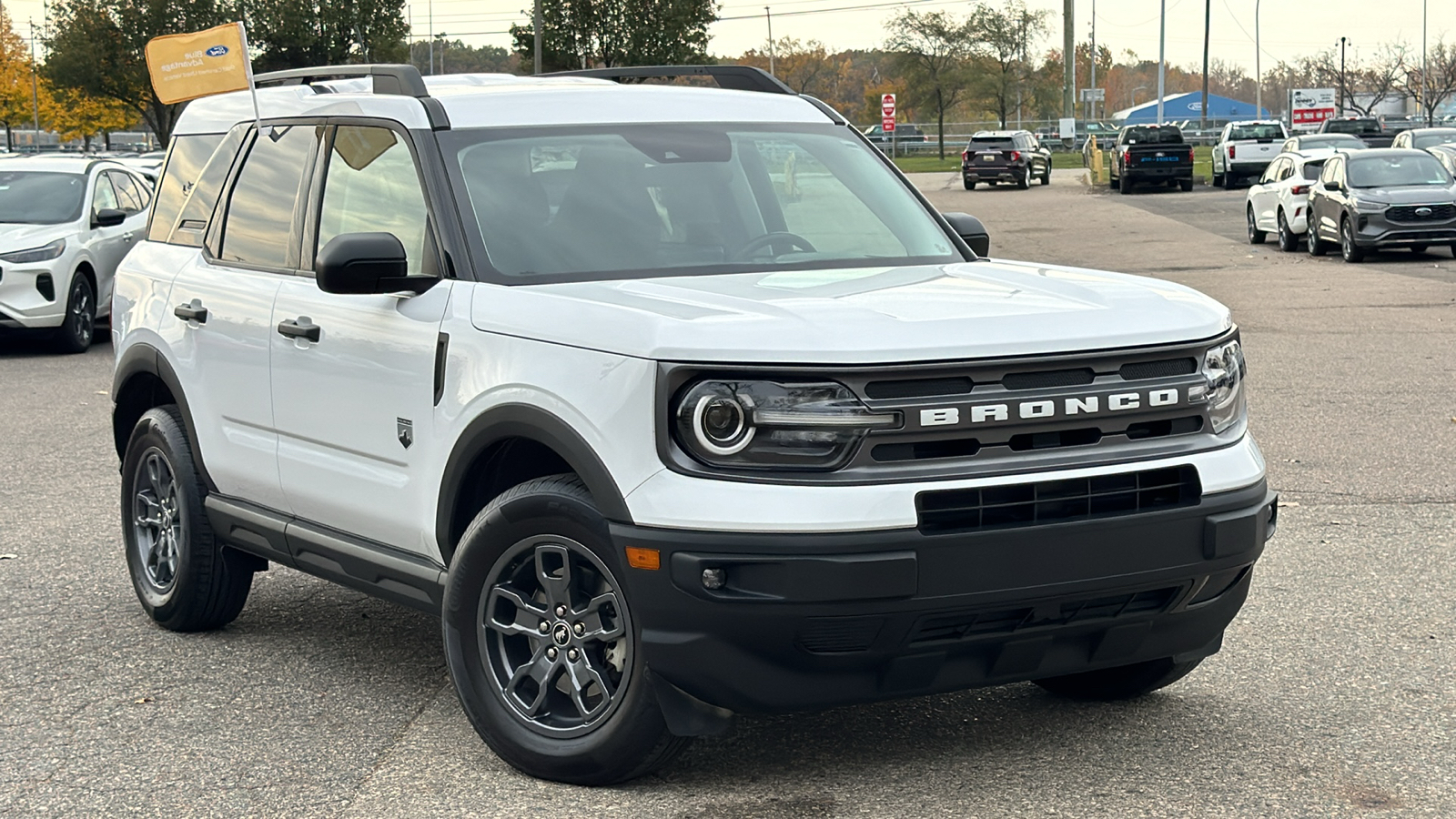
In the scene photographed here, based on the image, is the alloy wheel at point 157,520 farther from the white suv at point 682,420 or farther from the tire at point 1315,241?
the tire at point 1315,241

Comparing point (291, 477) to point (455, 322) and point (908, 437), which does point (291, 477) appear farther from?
point (908, 437)

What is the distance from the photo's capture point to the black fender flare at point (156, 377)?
6.08 m

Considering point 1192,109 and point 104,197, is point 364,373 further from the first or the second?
point 1192,109

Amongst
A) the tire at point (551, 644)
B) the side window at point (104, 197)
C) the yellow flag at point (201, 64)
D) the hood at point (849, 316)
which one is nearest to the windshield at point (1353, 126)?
the side window at point (104, 197)

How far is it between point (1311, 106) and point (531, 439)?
217 feet

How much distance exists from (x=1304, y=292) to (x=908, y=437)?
Answer: 1679 centimetres

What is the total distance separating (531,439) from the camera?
441 centimetres

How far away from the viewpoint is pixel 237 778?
181 inches

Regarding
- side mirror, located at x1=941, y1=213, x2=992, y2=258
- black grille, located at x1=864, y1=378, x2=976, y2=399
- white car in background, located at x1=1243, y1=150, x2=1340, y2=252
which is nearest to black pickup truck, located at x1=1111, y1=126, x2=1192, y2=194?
white car in background, located at x1=1243, y1=150, x2=1340, y2=252

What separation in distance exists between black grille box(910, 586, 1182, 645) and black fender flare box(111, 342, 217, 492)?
9.85 feet

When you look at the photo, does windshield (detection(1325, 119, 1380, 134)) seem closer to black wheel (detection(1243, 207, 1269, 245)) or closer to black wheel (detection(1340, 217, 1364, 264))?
black wheel (detection(1243, 207, 1269, 245))

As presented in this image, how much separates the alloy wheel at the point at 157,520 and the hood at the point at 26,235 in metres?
10.8

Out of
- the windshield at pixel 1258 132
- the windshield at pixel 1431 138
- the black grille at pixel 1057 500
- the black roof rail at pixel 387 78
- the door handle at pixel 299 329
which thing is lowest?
the black grille at pixel 1057 500

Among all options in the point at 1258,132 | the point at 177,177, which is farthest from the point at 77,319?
the point at 1258,132
